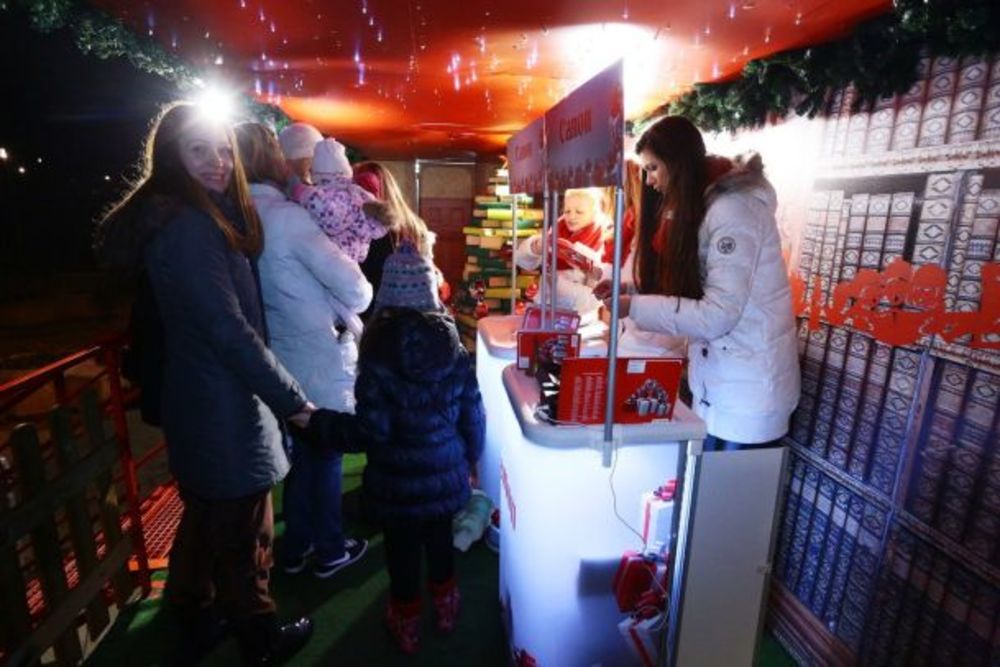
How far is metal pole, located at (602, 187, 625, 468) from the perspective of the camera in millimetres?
1354

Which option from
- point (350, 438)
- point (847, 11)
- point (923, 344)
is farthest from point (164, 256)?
point (923, 344)

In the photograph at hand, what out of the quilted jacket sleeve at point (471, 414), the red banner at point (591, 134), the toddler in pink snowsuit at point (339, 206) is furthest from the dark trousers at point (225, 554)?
the red banner at point (591, 134)

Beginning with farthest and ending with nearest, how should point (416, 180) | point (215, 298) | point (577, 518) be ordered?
1. point (416, 180)
2. point (577, 518)
3. point (215, 298)

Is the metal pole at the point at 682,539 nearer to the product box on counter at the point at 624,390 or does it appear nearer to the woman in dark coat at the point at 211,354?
the product box on counter at the point at 624,390

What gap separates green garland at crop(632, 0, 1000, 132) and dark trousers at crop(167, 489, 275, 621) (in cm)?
243

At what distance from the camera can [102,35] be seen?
210 centimetres

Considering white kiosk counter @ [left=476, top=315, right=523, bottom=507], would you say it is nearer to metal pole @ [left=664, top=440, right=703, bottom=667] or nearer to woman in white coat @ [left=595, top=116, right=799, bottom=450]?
woman in white coat @ [left=595, top=116, right=799, bottom=450]

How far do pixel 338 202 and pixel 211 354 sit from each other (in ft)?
2.98

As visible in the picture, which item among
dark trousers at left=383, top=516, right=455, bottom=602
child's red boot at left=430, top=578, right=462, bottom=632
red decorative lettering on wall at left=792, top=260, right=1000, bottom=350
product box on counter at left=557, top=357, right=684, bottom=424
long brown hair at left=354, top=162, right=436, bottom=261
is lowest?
child's red boot at left=430, top=578, right=462, bottom=632

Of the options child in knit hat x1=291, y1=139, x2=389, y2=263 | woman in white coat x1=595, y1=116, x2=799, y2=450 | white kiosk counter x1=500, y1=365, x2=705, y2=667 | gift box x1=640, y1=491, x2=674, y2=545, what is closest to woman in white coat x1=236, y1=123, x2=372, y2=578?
child in knit hat x1=291, y1=139, x2=389, y2=263

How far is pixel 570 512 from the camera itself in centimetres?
162

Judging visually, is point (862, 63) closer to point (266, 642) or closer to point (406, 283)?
point (406, 283)

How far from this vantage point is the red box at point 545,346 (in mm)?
1808

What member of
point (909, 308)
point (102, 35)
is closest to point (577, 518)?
point (909, 308)
